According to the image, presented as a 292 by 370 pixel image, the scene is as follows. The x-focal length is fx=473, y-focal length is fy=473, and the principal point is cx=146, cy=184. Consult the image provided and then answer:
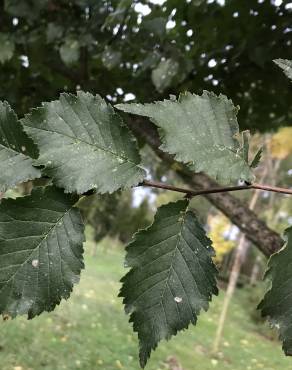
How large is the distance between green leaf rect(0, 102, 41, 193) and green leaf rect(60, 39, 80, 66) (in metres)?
1.21

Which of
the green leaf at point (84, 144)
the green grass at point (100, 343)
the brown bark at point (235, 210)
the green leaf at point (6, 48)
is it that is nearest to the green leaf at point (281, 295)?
the green leaf at point (84, 144)

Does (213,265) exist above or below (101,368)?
above

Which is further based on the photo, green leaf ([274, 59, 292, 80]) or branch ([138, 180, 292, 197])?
green leaf ([274, 59, 292, 80])

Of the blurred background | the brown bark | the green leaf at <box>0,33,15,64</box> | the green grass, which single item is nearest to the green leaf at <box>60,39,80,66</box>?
Result: the blurred background

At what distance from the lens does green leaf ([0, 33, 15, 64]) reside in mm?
1873

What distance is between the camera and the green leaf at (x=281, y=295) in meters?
0.63

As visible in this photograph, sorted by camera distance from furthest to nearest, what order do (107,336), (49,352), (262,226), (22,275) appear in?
(107,336), (49,352), (262,226), (22,275)

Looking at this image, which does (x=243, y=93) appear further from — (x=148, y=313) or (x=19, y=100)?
(x=148, y=313)

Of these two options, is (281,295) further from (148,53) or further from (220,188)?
(148,53)

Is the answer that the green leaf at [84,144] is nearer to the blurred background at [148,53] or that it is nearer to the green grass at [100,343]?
the blurred background at [148,53]

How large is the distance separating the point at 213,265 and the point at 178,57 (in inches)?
50.8

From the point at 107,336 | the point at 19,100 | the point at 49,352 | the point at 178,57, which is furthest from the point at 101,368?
the point at 178,57

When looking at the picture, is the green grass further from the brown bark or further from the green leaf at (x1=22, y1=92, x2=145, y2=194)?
the green leaf at (x1=22, y1=92, x2=145, y2=194)

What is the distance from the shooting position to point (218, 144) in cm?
67
